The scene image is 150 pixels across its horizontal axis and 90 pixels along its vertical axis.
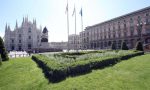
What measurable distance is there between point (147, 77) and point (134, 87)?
7.18ft

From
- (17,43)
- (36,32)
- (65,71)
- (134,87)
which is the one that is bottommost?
(134,87)

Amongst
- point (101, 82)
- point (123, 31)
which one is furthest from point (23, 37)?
point (101, 82)

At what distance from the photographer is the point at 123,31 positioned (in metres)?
64.4

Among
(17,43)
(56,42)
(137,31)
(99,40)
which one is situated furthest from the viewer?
(56,42)

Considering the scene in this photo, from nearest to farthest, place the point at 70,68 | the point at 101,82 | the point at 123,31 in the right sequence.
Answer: the point at 101,82
the point at 70,68
the point at 123,31

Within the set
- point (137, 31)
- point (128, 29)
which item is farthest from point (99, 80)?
point (128, 29)

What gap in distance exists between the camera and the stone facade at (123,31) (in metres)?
54.2

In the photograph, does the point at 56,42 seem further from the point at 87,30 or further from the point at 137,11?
the point at 137,11

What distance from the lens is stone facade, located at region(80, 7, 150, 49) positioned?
54156 mm

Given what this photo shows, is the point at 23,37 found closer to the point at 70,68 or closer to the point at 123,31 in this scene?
the point at 123,31

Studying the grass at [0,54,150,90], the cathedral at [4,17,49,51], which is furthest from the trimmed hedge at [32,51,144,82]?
the cathedral at [4,17,49,51]

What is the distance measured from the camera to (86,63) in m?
13.0

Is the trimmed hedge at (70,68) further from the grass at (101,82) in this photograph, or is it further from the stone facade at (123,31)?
the stone facade at (123,31)

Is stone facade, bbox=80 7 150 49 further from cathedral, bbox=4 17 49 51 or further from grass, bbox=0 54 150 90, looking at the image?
grass, bbox=0 54 150 90
